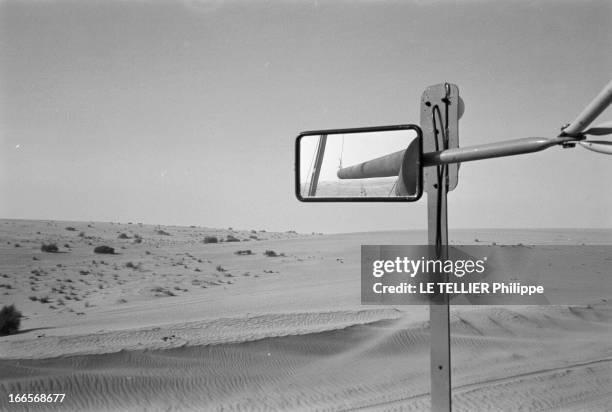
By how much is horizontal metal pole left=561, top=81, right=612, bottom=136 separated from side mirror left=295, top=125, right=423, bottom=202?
68 cm

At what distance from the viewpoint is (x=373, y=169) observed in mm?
2645

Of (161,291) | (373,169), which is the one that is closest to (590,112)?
(373,169)

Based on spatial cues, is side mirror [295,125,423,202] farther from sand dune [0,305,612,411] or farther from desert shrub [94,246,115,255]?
desert shrub [94,246,115,255]

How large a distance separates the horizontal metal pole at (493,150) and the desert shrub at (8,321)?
14095 millimetres

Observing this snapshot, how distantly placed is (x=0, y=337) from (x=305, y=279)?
15870mm

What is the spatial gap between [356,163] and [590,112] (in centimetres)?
110

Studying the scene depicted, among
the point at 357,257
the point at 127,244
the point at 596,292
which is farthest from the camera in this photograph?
the point at 127,244

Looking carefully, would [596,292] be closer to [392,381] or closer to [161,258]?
[392,381]

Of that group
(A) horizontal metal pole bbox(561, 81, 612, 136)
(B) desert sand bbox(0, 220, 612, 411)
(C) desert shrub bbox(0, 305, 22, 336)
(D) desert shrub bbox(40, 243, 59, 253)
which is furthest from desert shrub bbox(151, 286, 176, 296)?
(A) horizontal metal pole bbox(561, 81, 612, 136)

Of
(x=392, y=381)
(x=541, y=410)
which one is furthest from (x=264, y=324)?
(x=541, y=410)

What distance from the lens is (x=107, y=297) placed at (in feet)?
77.1

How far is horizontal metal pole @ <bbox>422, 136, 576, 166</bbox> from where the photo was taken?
2084mm

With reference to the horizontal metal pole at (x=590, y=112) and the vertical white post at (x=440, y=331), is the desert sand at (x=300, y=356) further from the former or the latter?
the horizontal metal pole at (x=590, y=112)

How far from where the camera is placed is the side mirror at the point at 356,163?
2.53 metres
